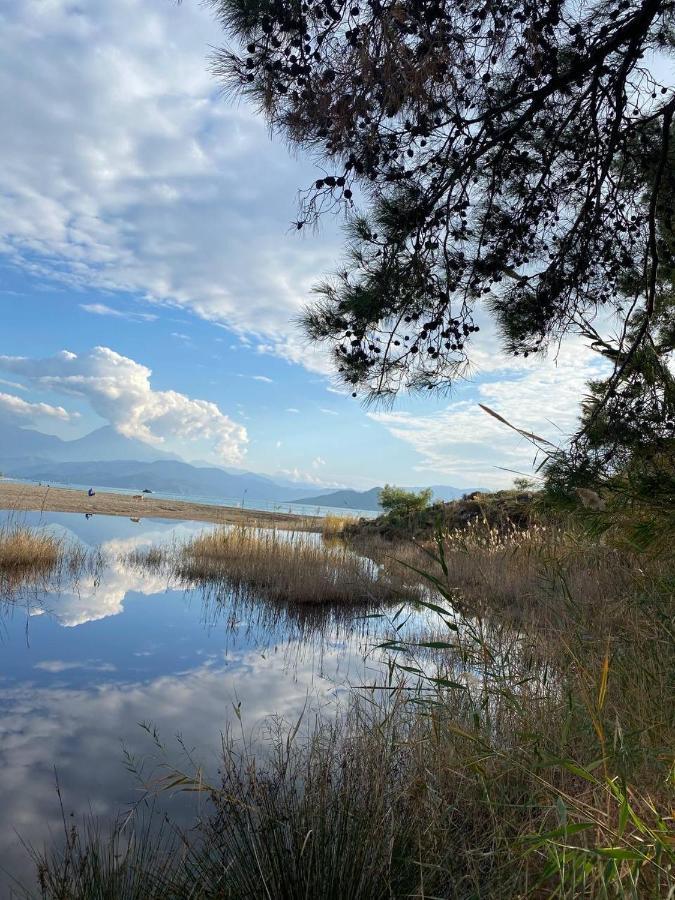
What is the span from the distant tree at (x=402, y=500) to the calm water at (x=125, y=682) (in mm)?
13475

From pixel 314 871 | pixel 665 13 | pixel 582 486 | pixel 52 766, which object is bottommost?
pixel 52 766

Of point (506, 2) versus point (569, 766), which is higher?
point (506, 2)

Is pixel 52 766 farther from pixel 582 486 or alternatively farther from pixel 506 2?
pixel 506 2

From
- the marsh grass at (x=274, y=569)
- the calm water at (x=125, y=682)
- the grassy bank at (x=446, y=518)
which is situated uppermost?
the grassy bank at (x=446, y=518)

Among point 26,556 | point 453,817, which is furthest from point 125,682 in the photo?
point 26,556

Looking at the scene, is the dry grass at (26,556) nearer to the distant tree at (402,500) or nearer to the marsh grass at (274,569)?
the marsh grass at (274,569)

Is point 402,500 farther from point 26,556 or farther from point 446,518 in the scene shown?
point 26,556

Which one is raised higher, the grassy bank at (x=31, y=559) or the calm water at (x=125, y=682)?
the grassy bank at (x=31, y=559)

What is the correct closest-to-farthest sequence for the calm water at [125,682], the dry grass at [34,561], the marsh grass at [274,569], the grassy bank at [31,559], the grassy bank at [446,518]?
the calm water at [125,682], the dry grass at [34,561], the grassy bank at [31,559], the marsh grass at [274,569], the grassy bank at [446,518]

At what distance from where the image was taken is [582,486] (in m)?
3.37

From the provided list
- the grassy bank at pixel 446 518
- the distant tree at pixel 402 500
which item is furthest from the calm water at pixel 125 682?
the distant tree at pixel 402 500

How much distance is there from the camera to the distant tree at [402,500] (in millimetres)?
21484

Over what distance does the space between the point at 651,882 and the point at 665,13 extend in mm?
4929

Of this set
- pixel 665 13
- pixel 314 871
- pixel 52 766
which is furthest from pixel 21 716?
pixel 665 13
